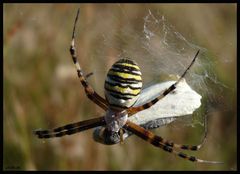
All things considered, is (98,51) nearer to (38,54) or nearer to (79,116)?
(79,116)

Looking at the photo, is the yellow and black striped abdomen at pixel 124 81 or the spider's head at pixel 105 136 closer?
the yellow and black striped abdomen at pixel 124 81

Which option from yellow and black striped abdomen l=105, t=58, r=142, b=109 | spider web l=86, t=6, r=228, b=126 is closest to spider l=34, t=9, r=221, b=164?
yellow and black striped abdomen l=105, t=58, r=142, b=109

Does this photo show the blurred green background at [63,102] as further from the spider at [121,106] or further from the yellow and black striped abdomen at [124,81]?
the yellow and black striped abdomen at [124,81]

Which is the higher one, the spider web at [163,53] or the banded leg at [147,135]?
the spider web at [163,53]

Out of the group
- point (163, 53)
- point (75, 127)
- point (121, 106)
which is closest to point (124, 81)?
point (121, 106)

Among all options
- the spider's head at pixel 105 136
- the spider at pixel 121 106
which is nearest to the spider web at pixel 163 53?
the spider at pixel 121 106

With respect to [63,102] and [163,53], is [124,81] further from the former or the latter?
[63,102]

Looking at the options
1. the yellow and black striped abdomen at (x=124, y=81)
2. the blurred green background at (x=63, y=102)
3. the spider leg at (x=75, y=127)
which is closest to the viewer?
the yellow and black striped abdomen at (x=124, y=81)
